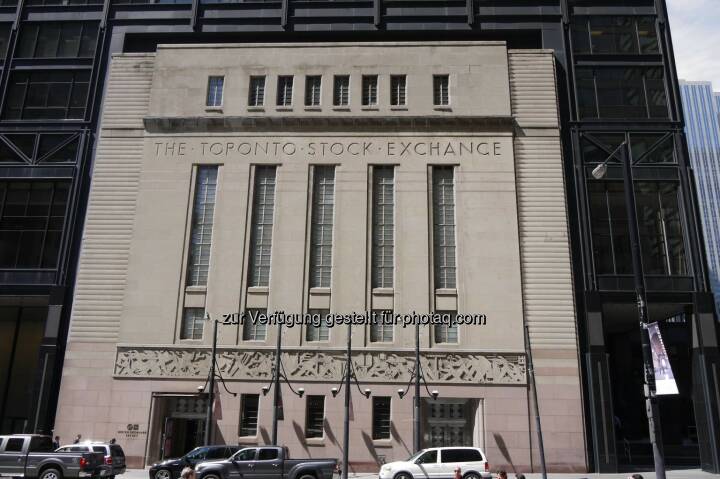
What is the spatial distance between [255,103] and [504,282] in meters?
20.5

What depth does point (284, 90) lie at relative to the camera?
1521 inches

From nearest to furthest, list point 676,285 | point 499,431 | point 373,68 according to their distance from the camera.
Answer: point 499,431
point 676,285
point 373,68

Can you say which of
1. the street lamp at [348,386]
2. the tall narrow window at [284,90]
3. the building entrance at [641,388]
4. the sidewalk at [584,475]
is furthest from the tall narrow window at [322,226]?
the building entrance at [641,388]

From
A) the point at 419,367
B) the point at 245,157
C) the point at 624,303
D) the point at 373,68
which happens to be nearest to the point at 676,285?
the point at 624,303

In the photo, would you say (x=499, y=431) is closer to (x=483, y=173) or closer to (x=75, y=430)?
(x=483, y=173)

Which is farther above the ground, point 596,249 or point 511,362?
point 596,249

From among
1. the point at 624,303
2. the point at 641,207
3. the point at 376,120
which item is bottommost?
the point at 624,303

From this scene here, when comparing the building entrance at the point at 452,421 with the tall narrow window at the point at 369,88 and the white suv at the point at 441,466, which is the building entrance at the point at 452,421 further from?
the tall narrow window at the point at 369,88

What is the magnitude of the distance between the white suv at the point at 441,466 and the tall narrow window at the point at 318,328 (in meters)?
10.8

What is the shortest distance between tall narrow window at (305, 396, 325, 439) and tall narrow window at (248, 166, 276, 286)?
776 centimetres

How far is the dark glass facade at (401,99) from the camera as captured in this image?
3347 cm

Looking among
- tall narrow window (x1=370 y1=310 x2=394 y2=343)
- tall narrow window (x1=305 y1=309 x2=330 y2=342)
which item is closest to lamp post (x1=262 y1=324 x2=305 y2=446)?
tall narrow window (x1=305 y1=309 x2=330 y2=342)

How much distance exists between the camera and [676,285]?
110ft

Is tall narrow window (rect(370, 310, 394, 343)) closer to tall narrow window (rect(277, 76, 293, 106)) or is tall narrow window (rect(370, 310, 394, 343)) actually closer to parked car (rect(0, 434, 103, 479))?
tall narrow window (rect(277, 76, 293, 106))
